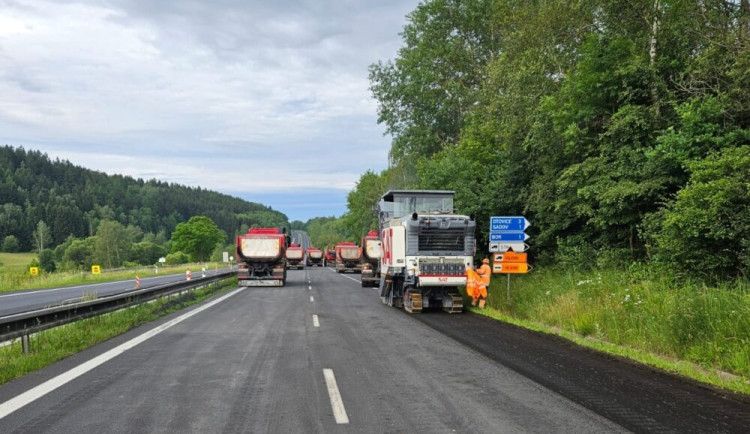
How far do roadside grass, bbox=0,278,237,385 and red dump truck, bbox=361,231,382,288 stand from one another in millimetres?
13470

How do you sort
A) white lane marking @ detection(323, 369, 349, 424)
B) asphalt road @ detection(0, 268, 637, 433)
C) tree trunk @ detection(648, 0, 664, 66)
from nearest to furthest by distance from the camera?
1. asphalt road @ detection(0, 268, 637, 433)
2. white lane marking @ detection(323, 369, 349, 424)
3. tree trunk @ detection(648, 0, 664, 66)

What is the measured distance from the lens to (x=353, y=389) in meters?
6.38

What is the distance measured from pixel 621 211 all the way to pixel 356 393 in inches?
408

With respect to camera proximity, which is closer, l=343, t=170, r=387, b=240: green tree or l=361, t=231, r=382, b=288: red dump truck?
l=361, t=231, r=382, b=288: red dump truck

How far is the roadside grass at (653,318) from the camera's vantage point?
7156 millimetres

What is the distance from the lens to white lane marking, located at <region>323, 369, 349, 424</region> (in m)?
5.21

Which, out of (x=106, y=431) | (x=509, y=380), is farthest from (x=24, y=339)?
(x=509, y=380)

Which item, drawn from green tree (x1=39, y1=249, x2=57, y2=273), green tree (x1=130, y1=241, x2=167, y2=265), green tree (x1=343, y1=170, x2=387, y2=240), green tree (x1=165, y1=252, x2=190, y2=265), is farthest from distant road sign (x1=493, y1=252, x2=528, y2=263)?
green tree (x1=130, y1=241, x2=167, y2=265)

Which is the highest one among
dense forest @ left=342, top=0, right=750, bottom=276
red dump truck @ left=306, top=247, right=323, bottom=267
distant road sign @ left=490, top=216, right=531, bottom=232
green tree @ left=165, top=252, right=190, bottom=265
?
dense forest @ left=342, top=0, right=750, bottom=276

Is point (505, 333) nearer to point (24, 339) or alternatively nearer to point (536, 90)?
point (24, 339)

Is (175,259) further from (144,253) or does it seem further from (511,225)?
(511,225)

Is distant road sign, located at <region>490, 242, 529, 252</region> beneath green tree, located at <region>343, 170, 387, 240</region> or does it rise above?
beneath

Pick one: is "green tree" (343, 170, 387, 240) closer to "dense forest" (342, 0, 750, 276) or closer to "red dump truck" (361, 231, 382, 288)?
"red dump truck" (361, 231, 382, 288)

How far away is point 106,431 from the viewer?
4.82 meters
